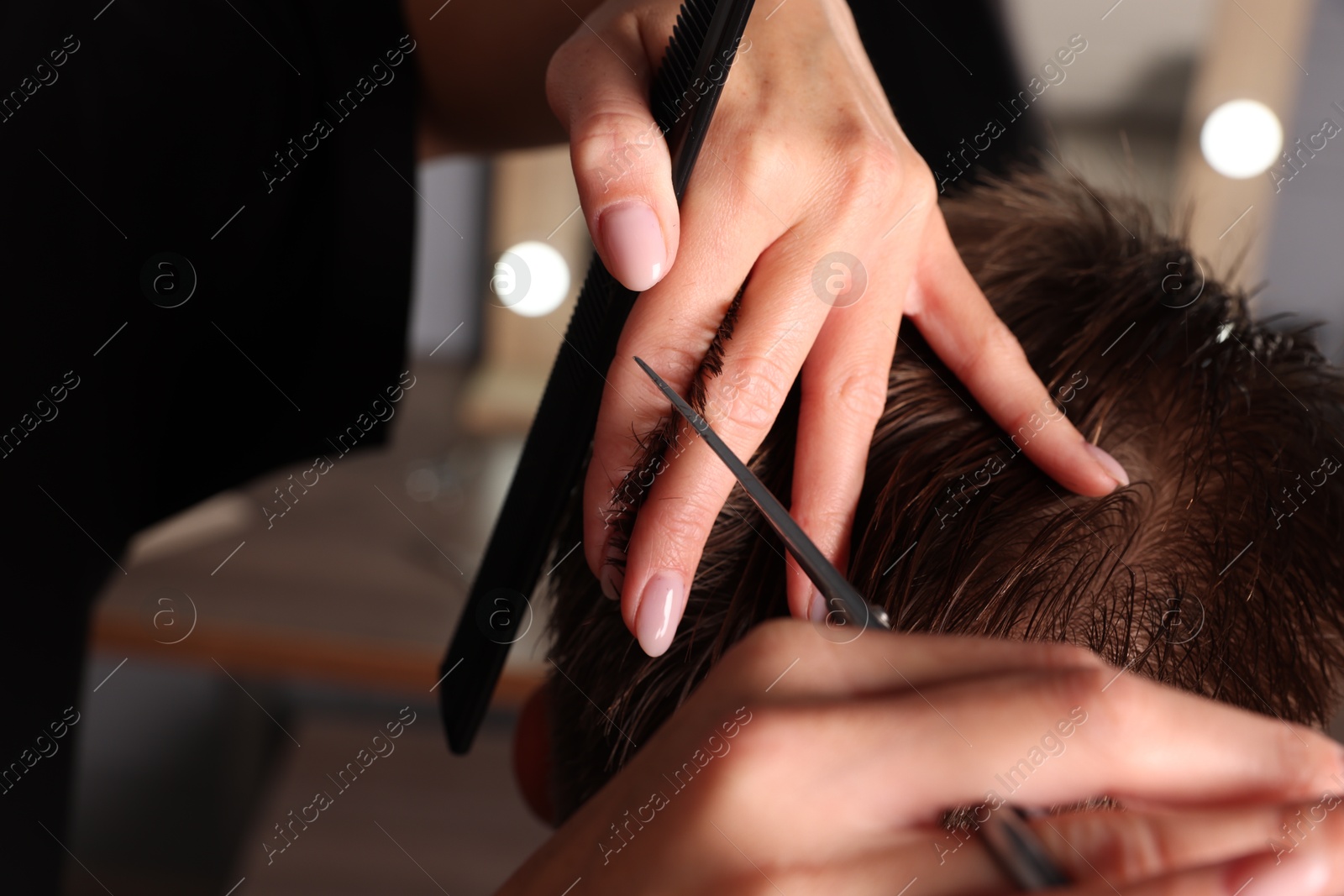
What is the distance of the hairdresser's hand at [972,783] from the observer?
19 cm

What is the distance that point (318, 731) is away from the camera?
1216 mm

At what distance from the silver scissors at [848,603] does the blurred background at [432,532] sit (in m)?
0.66

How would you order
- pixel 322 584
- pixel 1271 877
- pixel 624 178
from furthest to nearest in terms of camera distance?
pixel 322 584 → pixel 624 178 → pixel 1271 877

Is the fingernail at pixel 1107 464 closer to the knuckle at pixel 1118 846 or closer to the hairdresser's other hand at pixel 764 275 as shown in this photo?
the hairdresser's other hand at pixel 764 275

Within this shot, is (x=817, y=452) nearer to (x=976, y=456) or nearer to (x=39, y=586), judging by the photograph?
(x=976, y=456)

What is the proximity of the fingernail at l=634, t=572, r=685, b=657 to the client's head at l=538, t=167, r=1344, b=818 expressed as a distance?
4 centimetres

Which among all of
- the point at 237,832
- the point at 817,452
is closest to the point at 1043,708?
the point at 817,452

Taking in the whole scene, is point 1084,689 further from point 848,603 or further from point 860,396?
point 860,396

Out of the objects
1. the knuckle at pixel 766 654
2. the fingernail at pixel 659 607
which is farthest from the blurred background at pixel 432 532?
the knuckle at pixel 766 654

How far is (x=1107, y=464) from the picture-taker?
1.16 ft

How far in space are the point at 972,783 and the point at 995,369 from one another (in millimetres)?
216

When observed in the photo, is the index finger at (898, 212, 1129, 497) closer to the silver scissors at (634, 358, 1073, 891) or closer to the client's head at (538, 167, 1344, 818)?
the client's head at (538, 167, 1344, 818)

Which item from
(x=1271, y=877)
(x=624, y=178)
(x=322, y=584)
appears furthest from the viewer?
(x=322, y=584)

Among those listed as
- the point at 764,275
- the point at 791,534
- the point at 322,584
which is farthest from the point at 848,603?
the point at 322,584
